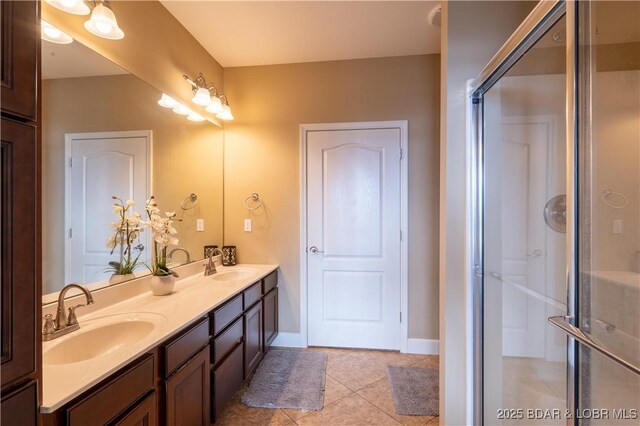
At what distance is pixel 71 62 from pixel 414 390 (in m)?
2.82

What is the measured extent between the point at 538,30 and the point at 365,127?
5.26ft

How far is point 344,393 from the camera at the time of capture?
2.07 m

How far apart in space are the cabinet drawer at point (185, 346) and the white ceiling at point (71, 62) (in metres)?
1.29

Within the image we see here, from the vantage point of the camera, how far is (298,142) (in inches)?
109

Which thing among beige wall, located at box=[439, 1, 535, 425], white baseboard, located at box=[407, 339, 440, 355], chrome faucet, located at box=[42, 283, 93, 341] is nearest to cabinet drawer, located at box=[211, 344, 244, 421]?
chrome faucet, located at box=[42, 283, 93, 341]

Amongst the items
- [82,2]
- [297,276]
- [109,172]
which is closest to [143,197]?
[109,172]

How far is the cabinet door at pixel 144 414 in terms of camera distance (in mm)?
1021

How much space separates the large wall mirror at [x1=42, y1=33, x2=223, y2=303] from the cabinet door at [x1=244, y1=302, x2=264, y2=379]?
2.30ft

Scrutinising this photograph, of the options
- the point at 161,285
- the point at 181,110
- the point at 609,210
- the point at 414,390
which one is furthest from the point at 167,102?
the point at 414,390

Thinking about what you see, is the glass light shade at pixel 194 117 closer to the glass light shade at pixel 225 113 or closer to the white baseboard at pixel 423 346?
the glass light shade at pixel 225 113

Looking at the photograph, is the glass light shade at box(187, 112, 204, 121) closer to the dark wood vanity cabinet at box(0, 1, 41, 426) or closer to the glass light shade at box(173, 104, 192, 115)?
the glass light shade at box(173, 104, 192, 115)

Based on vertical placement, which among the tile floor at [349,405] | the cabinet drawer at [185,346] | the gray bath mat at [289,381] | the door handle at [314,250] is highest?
the door handle at [314,250]

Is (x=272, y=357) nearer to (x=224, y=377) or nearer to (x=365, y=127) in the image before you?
(x=224, y=377)

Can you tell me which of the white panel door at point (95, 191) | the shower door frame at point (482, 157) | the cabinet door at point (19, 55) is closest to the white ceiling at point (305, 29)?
the shower door frame at point (482, 157)
